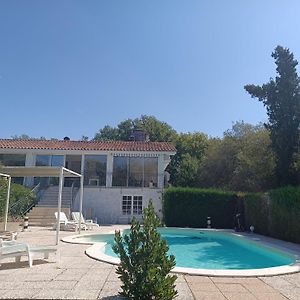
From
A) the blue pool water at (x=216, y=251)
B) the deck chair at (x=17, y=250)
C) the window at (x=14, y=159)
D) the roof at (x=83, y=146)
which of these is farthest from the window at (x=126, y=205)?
the deck chair at (x=17, y=250)

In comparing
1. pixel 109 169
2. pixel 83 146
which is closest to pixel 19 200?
pixel 109 169

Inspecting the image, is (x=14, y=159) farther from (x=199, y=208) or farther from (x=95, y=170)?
(x=199, y=208)

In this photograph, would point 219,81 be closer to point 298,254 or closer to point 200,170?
point 298,254

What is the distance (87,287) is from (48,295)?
0.92 metres

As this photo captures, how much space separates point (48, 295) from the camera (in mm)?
6551

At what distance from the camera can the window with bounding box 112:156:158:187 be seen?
101ft

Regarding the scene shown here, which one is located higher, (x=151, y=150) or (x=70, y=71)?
(x=70, y=71)

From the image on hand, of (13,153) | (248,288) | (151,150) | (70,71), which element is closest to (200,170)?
(151,150)

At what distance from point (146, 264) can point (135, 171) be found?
992 inches

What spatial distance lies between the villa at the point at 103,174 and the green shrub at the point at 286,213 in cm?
1150

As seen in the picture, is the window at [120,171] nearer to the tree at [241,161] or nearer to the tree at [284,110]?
the tree at [241,161]

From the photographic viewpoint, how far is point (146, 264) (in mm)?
6027

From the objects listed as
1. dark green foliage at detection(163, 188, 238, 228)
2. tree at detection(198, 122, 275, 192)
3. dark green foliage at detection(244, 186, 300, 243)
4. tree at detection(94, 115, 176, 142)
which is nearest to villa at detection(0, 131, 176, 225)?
dark green foliage at detection(163, 188, 238, 228)

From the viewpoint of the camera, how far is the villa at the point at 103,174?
30.1m
